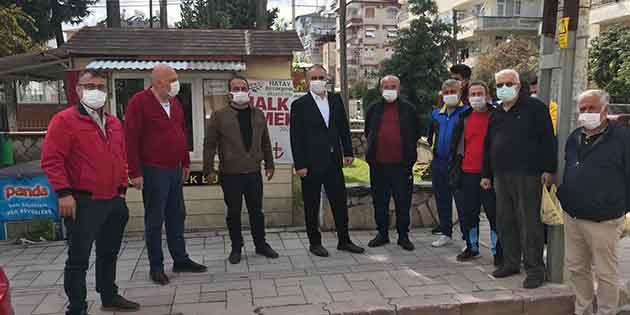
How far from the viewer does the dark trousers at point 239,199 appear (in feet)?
17.2

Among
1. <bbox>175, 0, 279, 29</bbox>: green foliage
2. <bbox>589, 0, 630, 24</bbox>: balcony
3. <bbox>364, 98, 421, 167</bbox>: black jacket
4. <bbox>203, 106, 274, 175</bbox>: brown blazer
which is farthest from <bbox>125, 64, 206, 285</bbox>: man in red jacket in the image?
<bbox>589, 0, 630, 24</bbox>: balcony

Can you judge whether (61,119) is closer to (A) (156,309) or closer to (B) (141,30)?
(A) (156,309)

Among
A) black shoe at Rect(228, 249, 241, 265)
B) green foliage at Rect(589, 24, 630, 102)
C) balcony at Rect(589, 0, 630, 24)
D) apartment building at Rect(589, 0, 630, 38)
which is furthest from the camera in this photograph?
apartment building at Rect(589, 0, 630, 38)

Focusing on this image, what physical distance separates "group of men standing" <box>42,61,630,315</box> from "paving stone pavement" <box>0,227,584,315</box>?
198mm

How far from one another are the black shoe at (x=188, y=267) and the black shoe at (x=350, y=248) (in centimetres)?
158

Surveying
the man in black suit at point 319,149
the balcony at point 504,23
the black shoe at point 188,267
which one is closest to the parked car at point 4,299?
the black shoe at point 188,267

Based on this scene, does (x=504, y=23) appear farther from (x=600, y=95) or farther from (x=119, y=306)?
(x=119, y=306)

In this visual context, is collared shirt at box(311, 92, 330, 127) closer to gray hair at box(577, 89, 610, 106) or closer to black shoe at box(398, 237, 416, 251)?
black shoe at box(398, 237, 416, 251)

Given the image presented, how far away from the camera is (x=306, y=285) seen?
181 inches

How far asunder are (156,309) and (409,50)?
16558 millimetres

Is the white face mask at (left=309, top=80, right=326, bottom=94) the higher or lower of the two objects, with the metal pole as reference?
lower

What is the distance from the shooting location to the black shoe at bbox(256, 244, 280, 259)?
5.46 metres

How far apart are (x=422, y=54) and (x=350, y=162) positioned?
14.3 m

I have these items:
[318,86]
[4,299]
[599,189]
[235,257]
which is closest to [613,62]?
[318,86]
